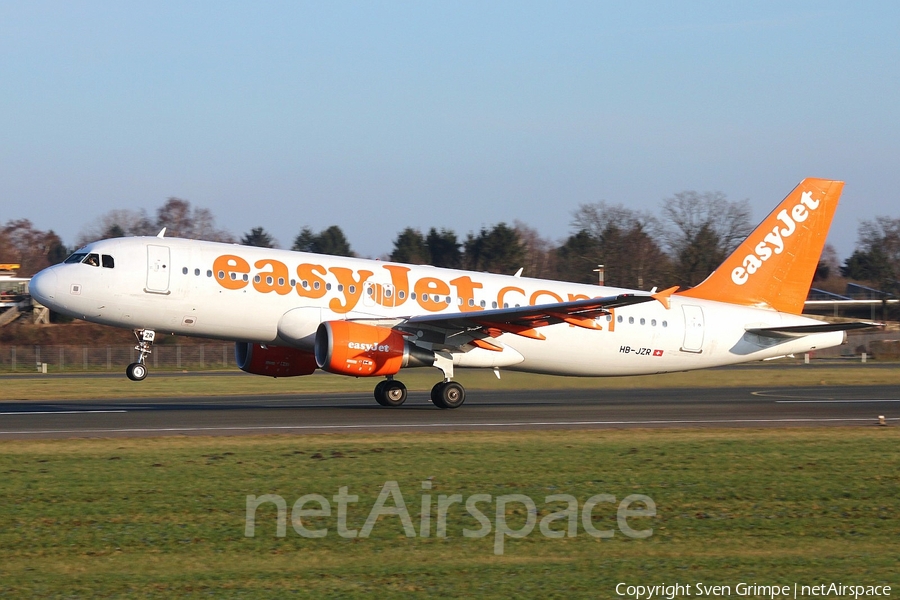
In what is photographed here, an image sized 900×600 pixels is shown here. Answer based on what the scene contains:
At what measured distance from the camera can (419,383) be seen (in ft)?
114

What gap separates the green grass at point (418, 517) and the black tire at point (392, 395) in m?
9.23

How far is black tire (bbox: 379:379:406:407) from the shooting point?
90.3ft

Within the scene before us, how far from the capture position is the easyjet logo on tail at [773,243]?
31.5m

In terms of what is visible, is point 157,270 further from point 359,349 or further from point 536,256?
point 536,256

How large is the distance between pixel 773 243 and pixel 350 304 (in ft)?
46.2

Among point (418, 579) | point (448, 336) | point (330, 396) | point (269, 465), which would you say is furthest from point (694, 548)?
point (330, 396)

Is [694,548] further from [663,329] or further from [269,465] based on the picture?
[663,329]

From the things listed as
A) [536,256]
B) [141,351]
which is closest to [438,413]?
[141,351]

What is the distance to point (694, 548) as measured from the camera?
10141 millimetres

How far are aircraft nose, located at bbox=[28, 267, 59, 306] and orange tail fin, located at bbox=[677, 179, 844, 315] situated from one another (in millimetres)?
18693

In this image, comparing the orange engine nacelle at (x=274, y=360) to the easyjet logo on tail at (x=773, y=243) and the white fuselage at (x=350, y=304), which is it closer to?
the white fuselage at (x=350, y=304)

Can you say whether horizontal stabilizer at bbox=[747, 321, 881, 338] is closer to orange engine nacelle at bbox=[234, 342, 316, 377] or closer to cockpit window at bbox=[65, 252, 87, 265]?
orange engine nacelle at bbox=[234, 342, 316, 377]

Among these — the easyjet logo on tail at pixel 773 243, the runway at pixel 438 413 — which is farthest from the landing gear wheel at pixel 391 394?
the easyjet logo on tail at pixel 773 243

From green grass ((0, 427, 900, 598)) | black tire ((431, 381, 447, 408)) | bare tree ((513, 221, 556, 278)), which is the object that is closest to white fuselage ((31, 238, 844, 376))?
black tire ((431, 381, 447, 408))
